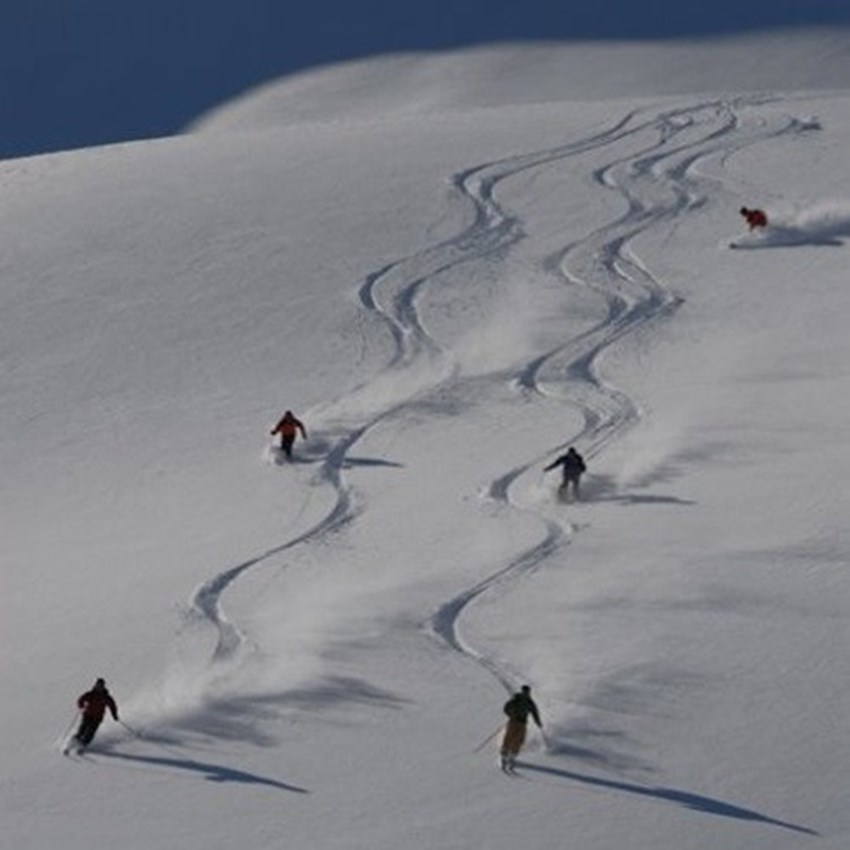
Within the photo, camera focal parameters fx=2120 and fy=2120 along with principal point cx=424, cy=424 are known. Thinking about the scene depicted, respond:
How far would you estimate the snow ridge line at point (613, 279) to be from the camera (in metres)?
20.5

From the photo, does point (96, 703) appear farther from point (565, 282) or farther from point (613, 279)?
point (613, 279)

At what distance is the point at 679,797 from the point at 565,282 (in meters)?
19.3

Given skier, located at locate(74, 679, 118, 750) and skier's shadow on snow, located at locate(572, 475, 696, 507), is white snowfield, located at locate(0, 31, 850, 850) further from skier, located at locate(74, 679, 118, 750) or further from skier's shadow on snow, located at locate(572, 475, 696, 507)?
skier, located at locate(74, 679, 118, 750)

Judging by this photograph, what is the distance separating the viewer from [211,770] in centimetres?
1605

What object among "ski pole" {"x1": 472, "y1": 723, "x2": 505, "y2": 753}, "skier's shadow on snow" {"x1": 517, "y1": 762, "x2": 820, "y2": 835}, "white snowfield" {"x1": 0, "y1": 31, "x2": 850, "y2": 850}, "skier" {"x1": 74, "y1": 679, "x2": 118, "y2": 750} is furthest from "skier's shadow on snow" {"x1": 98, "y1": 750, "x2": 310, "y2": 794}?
"skier's shadow on snow" {"x1": 517, "y1": 762, "x2": 820, "y2": 835}

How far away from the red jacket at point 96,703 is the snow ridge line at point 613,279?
309 centimetres

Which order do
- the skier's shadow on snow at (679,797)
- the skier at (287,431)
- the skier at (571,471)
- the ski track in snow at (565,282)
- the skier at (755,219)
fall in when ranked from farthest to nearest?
the skier at (755,219)
the skier at (287,431)
the skier at (571,471)
the ski track in snow at (565,282)
the skier's shadow on snow at (679,797)

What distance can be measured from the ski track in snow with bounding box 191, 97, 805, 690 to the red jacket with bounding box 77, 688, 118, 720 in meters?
1.95

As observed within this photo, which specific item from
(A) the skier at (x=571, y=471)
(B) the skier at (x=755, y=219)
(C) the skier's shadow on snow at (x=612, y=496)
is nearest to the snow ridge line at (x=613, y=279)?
(A) the skier at (x=571, y=471)

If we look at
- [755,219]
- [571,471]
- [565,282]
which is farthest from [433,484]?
[755,219]

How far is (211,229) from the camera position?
125 ft

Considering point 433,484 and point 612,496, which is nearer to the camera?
point 612,496

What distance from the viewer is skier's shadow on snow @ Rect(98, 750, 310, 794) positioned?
15656 millimetres

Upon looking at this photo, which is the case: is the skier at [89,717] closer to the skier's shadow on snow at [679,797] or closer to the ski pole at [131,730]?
the ski pole at [131,730]
